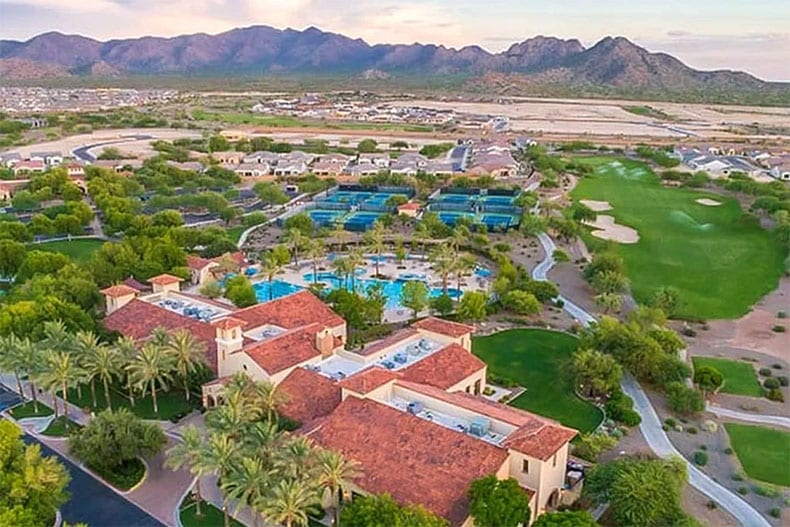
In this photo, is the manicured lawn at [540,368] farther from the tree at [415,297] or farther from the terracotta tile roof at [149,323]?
the terracotta tile roof at [149,323]

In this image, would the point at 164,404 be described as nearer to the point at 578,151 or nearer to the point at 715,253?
the point at 715,253

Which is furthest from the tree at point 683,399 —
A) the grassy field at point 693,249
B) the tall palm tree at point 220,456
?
the tall palm tree at point 220,456

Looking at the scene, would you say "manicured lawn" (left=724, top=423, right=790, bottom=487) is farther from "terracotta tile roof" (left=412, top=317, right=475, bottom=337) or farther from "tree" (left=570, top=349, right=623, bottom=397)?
"terracotta tile roof" (left=412, top=317, right=475, bottom=337)

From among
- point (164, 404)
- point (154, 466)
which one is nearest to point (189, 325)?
point (164, 404)

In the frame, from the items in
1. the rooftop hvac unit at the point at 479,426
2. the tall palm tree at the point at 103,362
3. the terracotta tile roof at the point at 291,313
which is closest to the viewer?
the rooftop hvac unit at the point at 479,426

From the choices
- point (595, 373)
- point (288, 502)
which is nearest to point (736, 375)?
point (595, 373)

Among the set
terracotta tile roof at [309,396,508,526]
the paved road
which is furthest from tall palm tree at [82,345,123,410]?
the paved road
